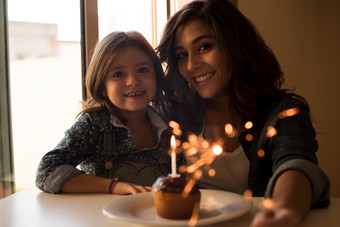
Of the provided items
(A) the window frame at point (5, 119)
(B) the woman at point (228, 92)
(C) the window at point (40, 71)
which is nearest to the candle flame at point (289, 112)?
(B) the woman at point (228, 92)

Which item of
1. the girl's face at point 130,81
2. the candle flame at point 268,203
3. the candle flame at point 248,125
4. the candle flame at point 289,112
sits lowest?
the candle flame at point 268,203

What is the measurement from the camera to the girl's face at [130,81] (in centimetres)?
130

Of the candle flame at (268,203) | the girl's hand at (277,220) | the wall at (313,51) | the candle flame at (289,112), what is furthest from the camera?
the wall at (313,51)

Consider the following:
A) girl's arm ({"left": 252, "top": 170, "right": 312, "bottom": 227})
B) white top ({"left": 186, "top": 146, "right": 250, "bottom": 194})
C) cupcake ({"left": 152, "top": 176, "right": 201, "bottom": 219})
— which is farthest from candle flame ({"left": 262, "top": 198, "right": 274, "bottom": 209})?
white top ({"left": 186, "top": 146, "right": 250, "bottom": 194})

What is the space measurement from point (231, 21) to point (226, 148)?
49 cm

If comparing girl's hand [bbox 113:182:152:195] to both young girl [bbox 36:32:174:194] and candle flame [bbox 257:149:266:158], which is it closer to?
young girl [bbox 36:32:174:194]

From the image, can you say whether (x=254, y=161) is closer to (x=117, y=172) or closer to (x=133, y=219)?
(x=117, y=172)

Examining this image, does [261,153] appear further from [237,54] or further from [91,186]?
[91,186]

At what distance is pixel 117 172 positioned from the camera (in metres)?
1.21

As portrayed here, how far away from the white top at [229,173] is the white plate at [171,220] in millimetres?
390

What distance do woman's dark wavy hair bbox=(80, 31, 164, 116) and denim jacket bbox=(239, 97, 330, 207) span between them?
0.50m

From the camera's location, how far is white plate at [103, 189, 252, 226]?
0.65 metres

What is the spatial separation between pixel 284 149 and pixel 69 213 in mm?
578

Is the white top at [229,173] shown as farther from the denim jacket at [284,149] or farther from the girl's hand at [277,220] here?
the girl's hand at [277,220]
